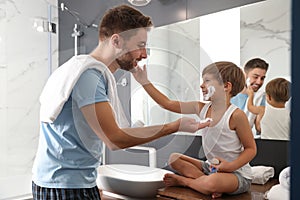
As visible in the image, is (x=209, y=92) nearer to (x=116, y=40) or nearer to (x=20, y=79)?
(x=116, y=40)

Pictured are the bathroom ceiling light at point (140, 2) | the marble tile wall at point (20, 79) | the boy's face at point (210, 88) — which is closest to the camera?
the boy's face at point (210, 88)

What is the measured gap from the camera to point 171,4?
6.31 ft

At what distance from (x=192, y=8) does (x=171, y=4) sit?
166 millimetres

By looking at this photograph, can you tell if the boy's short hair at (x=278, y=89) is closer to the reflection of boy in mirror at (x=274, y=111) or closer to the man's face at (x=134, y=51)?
the reflection of boy in mirror at (x=274, y=111)

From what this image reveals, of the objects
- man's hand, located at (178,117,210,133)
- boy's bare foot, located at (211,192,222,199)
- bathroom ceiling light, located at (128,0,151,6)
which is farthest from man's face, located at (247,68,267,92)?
bathroom ceiling light, located at (128,0,151,6)

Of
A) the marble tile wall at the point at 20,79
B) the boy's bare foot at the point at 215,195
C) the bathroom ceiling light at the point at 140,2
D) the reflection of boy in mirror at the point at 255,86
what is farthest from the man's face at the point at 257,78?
the marble tile wall at the point at 20,79

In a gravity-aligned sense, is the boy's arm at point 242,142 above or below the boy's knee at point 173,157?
above

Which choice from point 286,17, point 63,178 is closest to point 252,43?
point 286,17

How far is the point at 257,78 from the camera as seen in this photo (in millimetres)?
1544

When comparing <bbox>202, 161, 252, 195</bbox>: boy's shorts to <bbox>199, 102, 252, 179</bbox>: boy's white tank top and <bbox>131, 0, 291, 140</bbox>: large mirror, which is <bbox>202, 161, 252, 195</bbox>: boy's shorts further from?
<bbox>131, 0, 291, 140</bbox>: large mirror

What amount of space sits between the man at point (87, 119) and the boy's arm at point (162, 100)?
14 cm

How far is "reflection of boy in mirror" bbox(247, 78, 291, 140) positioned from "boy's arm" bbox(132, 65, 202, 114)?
31 cm

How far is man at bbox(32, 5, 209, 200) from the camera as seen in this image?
1.10 meters

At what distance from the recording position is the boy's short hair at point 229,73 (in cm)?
147
